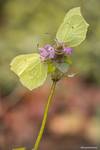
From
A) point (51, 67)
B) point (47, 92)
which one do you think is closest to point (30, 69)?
point (51, 67)

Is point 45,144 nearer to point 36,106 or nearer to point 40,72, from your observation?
point 36,106

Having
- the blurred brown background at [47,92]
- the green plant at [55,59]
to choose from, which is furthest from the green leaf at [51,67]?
the blurred brown background at [47,92]

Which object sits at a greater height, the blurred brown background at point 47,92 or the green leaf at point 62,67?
the green leaf at point 62,67

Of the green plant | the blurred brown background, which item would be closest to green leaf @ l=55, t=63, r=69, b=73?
the green plant

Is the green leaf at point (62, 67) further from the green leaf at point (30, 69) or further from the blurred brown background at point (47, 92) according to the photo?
the blurred brown background at point (47, 92)

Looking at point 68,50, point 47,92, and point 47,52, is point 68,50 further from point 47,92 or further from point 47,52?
point 47,92
